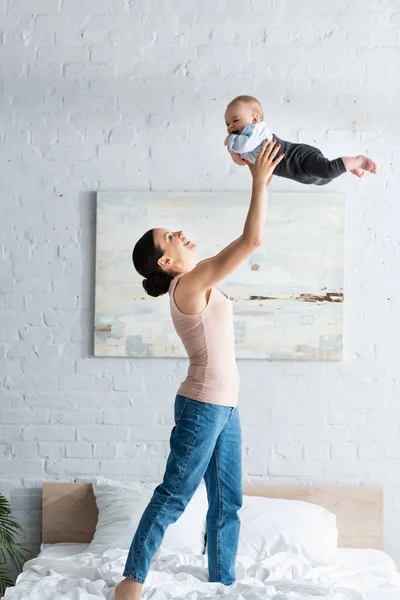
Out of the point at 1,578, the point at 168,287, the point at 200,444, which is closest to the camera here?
the point at 200,444

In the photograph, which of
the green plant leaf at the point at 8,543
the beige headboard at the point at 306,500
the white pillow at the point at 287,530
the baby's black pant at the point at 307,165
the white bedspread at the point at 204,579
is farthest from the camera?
the beige headboard at the point at 306,500

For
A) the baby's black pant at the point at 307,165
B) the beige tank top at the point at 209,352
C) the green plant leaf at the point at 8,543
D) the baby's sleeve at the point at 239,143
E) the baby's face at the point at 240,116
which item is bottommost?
the green plant leaf at the point at 8,543

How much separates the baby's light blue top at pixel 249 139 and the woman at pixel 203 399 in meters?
0.04

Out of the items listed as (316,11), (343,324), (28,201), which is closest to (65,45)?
(28,201)

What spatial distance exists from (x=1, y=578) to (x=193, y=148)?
199 centimetres

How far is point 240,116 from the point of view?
2.18m

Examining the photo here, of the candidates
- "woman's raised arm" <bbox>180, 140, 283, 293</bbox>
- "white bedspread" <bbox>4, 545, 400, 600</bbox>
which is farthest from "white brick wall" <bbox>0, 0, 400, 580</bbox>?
"woman's raised arm" <bbox>180, 140, 283, 293</bbox>

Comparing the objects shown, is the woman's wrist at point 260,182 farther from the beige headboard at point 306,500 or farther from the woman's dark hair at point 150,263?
the beige headboard at point 306,500

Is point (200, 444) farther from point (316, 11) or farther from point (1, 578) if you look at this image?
point (316, 11)

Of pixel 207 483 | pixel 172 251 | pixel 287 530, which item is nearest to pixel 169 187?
pixel 172 251

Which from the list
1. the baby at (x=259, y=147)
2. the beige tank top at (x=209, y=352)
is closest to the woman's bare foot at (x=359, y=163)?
the baby at (x=259, y=147)

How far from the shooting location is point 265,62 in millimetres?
3324

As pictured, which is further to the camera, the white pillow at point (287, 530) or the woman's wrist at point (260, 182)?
the white pillow at point (287, 530)

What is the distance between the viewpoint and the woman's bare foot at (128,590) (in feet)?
7.05
